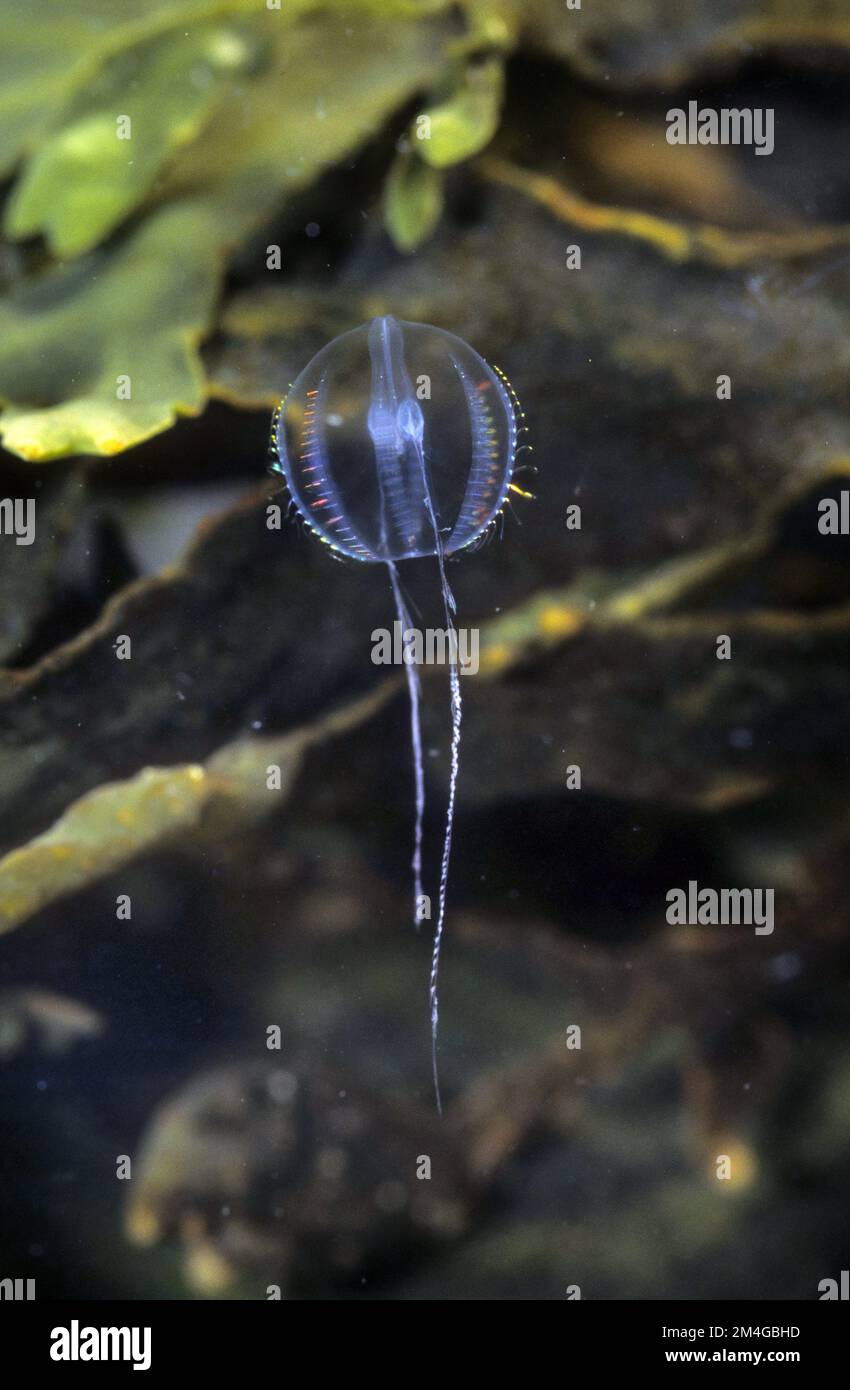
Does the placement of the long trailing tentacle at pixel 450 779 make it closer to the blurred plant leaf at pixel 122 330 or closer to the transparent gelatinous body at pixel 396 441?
the transparent gelatinous body at pixel 396 441

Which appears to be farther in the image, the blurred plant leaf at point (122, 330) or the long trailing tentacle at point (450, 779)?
the long trailing tentacle at point (450, 779)

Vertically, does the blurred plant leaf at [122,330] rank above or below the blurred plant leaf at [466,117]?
below

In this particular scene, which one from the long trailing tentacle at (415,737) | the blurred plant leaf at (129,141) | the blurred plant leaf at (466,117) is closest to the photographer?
the blurred plant leaf at (466,117)

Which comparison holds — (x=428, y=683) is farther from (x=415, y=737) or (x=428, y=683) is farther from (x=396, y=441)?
(x=396, y=441)

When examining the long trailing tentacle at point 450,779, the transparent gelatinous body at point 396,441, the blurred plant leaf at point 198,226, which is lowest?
the long trailing tentacle at point 450,779

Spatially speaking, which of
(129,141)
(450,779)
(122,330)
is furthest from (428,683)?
(129,141)

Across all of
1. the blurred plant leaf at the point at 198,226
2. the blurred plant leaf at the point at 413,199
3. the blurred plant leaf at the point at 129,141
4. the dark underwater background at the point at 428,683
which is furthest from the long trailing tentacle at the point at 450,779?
the blurred plant leaf at the point at 129,141

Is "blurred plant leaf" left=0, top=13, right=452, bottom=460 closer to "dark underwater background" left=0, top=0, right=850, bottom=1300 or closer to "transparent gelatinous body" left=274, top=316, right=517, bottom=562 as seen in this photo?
"dark underwater background" left=0, top=0, right=850, bottom=1300
